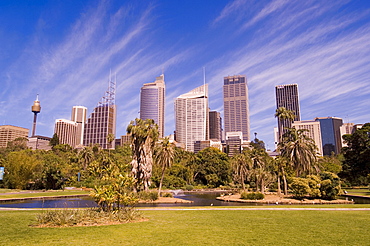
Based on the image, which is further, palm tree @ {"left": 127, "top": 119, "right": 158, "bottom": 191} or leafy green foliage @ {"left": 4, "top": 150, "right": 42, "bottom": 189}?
leafy green foliage @ {"left": 4, "top": 150, "right": 42, "bottom": 189}

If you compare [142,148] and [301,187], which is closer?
[301,187]

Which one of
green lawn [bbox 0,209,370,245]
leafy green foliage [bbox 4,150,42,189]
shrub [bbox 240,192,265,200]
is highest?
leafy green foliage [bbox 4,150,42,189]

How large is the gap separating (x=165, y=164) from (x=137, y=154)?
214 inches

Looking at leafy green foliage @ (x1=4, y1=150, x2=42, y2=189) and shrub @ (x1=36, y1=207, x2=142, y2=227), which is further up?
leafy green foliage @ (x1=4, y1=150, x2=42, y2=189)

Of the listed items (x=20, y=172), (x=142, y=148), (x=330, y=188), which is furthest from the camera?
(x=20, y=172)

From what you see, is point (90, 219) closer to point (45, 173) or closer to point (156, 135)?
point (156, 135)

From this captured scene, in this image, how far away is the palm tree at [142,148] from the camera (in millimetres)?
47156

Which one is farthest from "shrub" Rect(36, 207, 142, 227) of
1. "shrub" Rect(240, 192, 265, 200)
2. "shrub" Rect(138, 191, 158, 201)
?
"shrub" Rect(240, 192, 265, 200)

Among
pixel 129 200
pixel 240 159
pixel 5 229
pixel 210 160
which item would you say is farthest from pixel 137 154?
pixel 210 160

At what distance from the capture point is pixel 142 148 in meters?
47.8

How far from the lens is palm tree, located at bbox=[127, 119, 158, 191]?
4716 cm

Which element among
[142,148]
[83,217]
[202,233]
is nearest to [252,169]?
[142,148]

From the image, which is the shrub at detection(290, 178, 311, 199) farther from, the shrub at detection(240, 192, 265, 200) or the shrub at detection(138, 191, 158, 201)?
the shrub at detection(138, 191, 158, 201)

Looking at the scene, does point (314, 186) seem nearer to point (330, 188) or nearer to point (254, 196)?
point (330, 188)
